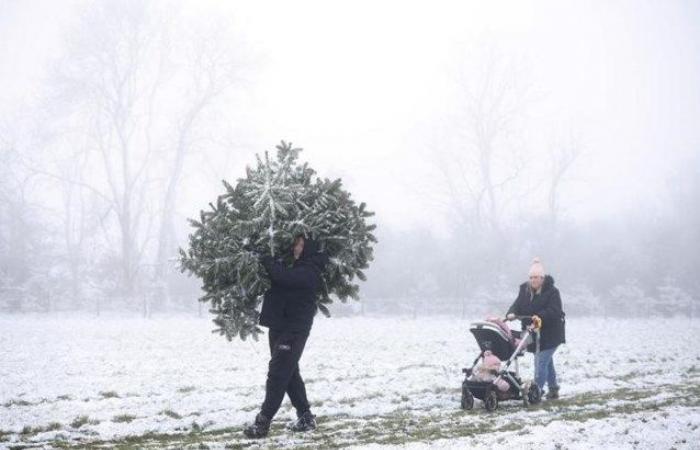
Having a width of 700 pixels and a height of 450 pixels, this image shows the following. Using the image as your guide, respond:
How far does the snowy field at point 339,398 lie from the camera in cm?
656

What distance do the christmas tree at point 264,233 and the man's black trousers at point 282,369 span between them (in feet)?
1.81

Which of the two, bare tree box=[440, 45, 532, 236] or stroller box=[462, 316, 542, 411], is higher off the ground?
bare tree box=[440, 45, 532, 236]

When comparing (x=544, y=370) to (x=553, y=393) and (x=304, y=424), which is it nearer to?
(x=553, y=393)

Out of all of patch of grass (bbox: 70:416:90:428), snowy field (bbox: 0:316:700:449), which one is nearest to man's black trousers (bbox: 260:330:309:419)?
snowy field (bbox: 0:316:700:449)

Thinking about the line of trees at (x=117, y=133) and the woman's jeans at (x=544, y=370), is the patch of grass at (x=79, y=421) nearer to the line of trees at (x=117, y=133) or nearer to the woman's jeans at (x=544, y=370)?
the woman's jeans at (x=544, y=370)

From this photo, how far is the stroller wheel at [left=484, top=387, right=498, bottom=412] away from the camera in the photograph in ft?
28.0

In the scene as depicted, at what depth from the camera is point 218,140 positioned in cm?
4122

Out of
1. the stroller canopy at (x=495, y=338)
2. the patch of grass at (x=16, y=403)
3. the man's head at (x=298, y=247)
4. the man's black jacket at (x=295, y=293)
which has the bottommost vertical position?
the patch of grass at (x=16, y=403)

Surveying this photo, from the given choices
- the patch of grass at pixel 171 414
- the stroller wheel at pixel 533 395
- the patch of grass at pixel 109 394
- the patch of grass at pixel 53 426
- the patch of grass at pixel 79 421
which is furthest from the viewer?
the patch of grass at pixel 109 394

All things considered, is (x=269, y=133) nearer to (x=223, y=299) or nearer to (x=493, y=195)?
(x=493, y=195)

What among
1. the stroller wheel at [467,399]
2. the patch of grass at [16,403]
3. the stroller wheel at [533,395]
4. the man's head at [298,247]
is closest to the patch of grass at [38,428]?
the patch of grass at [16,403]

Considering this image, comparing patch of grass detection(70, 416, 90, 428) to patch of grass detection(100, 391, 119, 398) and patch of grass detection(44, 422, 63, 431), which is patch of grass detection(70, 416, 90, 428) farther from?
patch of grass detection(100, 391, 119, 398)

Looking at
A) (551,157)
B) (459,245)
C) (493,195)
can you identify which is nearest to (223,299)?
(459,245)

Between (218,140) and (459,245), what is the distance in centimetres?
→ 1625
